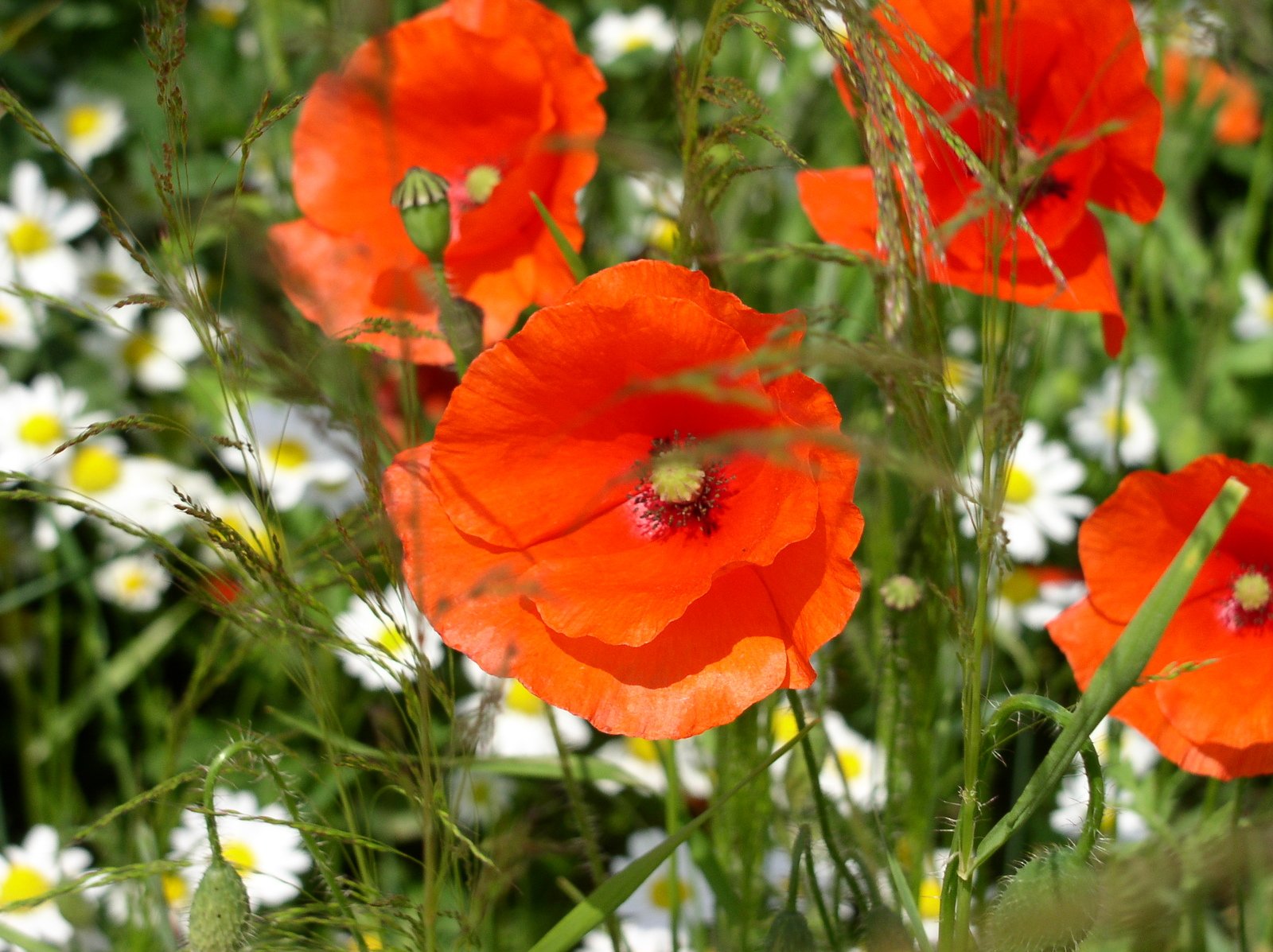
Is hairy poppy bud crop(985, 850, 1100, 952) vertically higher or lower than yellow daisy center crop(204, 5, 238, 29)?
lower

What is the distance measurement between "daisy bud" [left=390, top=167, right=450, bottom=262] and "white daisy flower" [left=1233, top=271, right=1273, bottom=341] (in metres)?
1.87

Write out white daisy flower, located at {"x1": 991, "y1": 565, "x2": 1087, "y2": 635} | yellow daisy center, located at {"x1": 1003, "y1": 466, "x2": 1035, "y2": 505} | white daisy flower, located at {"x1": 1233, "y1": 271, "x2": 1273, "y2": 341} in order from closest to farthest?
1. white daisy flower, located at {"x1": 991, "y1": 565, "x2": 1087, "y2": 635}
2. yellow daisy center, located at {"x1": 1003, "y1": 466, "x2": 1035, "y2": 505}
3. white daisy flower, located at {"x1": 1233, "y1": 271, "x2": 1273, "y2": 341}

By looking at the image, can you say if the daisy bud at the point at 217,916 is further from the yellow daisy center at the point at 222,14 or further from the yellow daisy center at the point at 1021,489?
the yellow daisy center at the point at 222,14

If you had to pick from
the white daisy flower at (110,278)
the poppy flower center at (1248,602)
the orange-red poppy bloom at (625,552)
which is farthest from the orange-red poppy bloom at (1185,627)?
the white daisy flower at (110,278)

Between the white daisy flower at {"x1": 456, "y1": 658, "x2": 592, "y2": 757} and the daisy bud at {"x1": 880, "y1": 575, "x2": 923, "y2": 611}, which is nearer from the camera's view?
the daisy bud at {"x1": 880, "y1": 575, "x2": 923, "y2": 611}

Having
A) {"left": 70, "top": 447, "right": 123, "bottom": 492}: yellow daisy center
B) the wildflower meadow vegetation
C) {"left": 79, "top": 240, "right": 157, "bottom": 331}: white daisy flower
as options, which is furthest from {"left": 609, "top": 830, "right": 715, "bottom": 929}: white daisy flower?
{"left": 79, "top": 240, "right": 157, "bottom": 331}: white daisy flower

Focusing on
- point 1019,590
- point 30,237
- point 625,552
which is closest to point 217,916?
point 625,552

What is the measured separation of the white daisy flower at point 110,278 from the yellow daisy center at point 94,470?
0.84 ft

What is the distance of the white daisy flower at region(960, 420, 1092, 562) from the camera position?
2.06 m

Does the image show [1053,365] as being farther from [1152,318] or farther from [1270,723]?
[1270,723]

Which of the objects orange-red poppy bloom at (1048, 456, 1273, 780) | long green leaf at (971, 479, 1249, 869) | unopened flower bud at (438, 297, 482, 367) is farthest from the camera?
orange-red poppy bloom at (1048, 456, 1273, 780)

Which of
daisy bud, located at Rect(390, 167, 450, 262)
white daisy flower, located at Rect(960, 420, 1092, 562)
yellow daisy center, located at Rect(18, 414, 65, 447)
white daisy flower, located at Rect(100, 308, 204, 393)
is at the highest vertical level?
white daisy flower, located at Rect(100, 308, 204, 393)

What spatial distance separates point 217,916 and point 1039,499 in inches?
61.9

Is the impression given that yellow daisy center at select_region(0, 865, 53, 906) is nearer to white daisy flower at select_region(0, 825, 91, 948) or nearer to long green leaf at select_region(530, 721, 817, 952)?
white daisy flower at select_region(0, 825, 91, 948)
